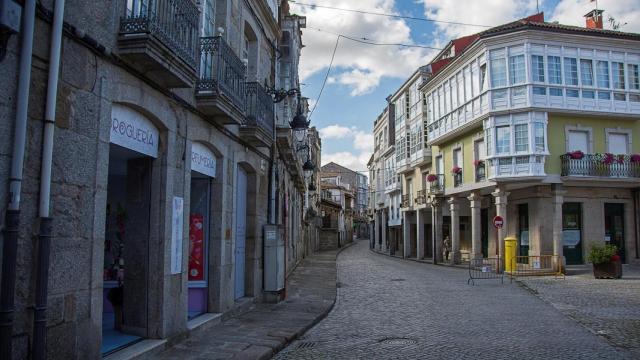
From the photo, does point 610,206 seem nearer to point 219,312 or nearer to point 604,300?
point 604,300

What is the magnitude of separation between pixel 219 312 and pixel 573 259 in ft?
67.3

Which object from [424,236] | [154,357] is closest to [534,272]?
[424,236]

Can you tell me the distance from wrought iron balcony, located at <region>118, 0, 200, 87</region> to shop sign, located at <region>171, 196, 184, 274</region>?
5.93 ft

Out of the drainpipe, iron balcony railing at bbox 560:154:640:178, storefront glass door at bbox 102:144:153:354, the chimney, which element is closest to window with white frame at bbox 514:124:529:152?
iron balcony railing at bbox 560:154:640:178

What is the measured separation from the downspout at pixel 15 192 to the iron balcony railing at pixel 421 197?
31.1m

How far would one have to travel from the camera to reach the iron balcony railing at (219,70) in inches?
339

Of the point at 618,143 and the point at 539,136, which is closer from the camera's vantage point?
the point at 539,136

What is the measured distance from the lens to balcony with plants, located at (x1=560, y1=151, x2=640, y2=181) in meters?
23.4

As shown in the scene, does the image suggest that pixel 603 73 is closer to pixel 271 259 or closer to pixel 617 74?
pixel 617 74

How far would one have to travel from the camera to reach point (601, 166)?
2375cm

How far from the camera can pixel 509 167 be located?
78.1ft

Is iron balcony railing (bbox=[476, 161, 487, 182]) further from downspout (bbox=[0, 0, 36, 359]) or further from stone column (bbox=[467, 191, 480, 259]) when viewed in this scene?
downspout (bbox=[0, 0, 36, 359])

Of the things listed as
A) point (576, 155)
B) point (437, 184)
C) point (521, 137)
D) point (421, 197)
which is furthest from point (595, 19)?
point (421, 197)

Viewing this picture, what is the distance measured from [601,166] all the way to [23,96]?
2424 centimetres
